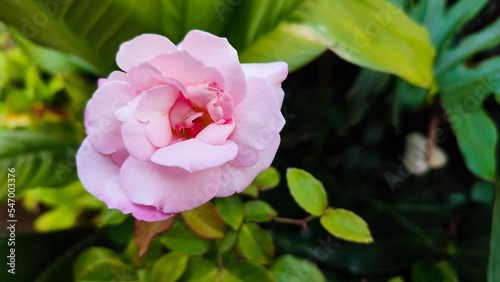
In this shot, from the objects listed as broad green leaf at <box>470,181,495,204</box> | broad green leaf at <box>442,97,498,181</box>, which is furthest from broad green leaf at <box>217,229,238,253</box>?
broad green leaf at <box>470,181,495,204</box>

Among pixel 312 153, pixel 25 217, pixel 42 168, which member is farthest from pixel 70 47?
pixel 25 217

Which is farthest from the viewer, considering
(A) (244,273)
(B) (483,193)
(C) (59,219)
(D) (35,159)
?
(C) (59,219)

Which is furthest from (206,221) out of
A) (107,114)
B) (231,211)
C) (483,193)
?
(483,193)

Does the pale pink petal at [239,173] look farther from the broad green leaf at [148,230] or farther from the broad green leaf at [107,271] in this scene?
the broad green leaf at [107,271]

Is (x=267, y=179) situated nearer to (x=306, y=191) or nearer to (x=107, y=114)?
(x=306, y=191)

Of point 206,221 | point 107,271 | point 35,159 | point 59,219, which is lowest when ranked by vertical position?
point 59,219

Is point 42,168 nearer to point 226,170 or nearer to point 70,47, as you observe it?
point 70,47

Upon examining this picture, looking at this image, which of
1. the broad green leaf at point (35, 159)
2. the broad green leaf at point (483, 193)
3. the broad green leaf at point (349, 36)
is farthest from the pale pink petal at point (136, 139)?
the broad green leaf at point (483, 193)
